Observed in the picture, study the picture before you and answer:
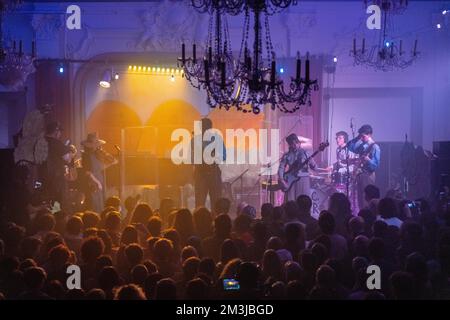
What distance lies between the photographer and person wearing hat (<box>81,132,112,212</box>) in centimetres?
929

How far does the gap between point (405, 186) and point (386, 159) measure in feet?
4.31

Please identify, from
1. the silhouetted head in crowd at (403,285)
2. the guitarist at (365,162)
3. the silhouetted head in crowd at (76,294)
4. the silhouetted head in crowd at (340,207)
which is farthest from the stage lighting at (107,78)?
the silhouetted head in crowd at (403,285)

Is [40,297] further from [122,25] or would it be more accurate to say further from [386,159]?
[386,159]

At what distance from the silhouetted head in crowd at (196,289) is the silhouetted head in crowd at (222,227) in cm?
148

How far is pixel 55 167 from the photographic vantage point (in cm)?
877

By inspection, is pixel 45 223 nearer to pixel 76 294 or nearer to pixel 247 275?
pixel 76 294

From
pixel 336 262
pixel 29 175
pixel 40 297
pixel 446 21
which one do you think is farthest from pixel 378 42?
pixel 40 297

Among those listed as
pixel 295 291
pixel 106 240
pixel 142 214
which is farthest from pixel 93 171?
pixel 295 291

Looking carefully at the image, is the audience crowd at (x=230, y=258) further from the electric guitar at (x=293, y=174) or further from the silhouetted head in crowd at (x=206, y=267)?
the electric guitar at (x=293, y=174)

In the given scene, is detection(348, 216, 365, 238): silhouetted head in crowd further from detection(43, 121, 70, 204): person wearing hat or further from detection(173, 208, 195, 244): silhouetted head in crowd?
Result: detection(43, 121, 70, 204): person wearing hat

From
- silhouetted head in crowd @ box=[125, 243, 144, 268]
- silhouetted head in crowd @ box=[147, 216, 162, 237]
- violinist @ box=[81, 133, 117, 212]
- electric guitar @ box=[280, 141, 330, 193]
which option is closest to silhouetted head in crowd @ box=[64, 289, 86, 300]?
silhouetted head in crowd @ box=[125, 243, 144, 268]

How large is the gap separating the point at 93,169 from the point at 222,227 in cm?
467

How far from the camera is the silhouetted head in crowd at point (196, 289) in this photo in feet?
13.2

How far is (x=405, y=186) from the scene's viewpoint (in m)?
11.3
